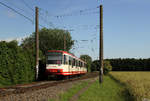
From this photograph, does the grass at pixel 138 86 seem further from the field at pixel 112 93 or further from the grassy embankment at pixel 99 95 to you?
the grassy embankment at pixel 99 95

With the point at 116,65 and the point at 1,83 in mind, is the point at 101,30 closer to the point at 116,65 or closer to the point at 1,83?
the point at 1,83

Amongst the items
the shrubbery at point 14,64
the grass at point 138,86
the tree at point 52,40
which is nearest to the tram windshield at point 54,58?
the shrubbery at point 14,64

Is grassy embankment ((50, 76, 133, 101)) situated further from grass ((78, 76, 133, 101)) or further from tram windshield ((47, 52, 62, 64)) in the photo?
tram windshield ((47, 52, 62, 64))

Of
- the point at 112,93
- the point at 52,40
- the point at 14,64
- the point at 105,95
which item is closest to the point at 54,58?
the point at 14,64

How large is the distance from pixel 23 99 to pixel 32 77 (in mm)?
12733

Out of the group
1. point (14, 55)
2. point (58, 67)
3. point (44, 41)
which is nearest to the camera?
point (14, 55)

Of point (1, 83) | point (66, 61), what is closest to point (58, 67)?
point (66, 61)

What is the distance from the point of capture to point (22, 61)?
18.2 meters

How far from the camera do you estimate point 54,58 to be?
2069cm

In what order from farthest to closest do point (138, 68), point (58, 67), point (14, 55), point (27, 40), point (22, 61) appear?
point (138, 68) → point (27, 40) → point (58, 67) → point (22, 61) → point (14, 55)

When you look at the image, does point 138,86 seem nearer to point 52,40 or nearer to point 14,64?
point 14,64

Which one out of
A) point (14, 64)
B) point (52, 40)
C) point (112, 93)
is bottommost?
point (112, 93)

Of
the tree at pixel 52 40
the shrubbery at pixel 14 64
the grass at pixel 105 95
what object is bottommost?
the grass at pixel 105 95

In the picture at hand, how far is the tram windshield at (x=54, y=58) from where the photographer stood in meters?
20.5
